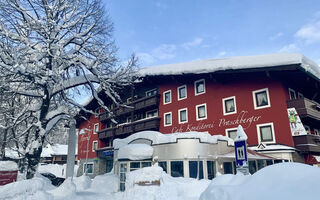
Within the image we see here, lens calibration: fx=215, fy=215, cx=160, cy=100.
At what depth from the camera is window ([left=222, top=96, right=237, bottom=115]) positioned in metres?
18.9

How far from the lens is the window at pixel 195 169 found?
1427cm

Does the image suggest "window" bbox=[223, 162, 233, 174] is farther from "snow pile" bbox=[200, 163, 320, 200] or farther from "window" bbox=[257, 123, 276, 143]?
"snow pile" bbox=[200, 163, 320, 200]

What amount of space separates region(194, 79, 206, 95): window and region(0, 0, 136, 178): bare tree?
10039mm

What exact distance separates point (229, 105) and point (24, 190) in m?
16.2

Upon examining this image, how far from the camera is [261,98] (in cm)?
1753

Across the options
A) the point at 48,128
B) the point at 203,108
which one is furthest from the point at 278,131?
the point at 48,128

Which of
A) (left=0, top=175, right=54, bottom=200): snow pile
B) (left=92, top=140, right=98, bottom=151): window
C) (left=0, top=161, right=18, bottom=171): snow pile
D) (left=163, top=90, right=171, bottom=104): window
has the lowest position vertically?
(left=0, top=175, right=54, bottom=200): snow pile

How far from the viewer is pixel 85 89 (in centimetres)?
1316

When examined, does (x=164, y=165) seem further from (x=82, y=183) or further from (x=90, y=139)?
(x=90, y=139)

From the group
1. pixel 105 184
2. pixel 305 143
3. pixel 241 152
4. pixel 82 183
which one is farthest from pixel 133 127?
pixel 241 152

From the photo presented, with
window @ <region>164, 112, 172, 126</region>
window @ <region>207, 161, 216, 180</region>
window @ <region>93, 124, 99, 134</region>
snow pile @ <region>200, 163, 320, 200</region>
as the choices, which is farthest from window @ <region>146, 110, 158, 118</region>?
snow pile @ <region>200, 163, 320, 200</region>

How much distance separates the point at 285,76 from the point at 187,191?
12248 millimetres

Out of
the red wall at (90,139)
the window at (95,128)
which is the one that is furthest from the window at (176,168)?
the window at (95,128)

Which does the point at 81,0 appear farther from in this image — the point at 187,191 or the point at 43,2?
the point at 187,191
